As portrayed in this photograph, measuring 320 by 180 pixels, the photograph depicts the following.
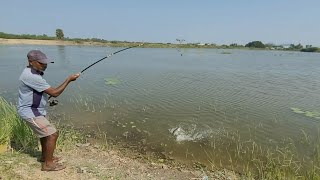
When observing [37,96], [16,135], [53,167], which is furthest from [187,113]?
[37,96]

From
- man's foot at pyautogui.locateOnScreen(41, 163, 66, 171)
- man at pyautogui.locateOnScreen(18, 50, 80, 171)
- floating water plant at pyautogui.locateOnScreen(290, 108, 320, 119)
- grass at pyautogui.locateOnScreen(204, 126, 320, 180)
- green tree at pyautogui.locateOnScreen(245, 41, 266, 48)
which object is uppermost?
man at pyautogui.locateOnScreen(18, 50, 80, 171)

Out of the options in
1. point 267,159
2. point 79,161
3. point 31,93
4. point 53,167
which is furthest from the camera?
point 267,159

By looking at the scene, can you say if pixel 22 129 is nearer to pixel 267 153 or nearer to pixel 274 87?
pixel 267 153

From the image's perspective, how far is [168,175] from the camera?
21.3 feet

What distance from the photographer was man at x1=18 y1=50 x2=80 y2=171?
5.48 m

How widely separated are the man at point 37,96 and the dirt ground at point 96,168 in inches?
11.6

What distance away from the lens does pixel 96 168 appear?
6.20 metres

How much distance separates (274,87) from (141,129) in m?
11.0

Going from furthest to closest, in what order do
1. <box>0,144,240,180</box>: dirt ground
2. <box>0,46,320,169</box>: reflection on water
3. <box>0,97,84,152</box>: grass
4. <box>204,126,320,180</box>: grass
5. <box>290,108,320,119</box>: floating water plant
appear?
<box>290,108,320,119</box>: floating water plant
<box>0,46,320,169</box>: reflection on water
<box>204,126,320,180</box>: grass
<box>0,97,84,152</box>: grass
<box>0,144,240,180</box>: dirt ground

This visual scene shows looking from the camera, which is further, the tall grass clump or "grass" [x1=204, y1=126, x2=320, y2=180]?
"grass" [x1=204, y1=126, x2=320, y2=180]

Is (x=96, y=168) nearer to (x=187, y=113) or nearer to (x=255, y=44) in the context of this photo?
(x=187, y=113)

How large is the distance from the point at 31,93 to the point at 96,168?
1740mm

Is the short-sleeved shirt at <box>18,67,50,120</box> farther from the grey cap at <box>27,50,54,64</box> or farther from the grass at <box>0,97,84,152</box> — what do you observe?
the grass at <box>0,97,84,152</box>

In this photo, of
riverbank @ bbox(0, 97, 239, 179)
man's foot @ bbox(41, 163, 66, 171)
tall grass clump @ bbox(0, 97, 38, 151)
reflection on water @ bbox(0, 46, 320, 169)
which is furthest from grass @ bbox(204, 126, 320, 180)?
tall grass clump @ bbox(0, 97, 38, 151)
